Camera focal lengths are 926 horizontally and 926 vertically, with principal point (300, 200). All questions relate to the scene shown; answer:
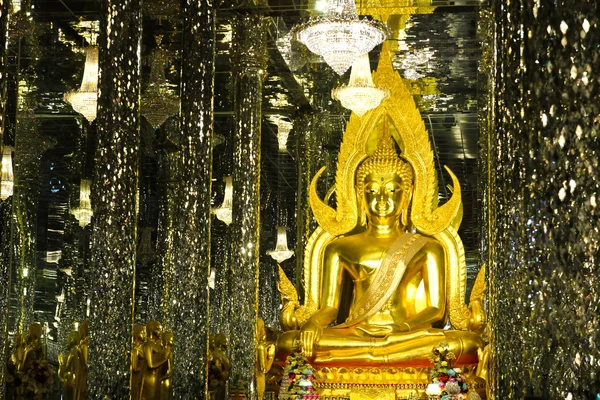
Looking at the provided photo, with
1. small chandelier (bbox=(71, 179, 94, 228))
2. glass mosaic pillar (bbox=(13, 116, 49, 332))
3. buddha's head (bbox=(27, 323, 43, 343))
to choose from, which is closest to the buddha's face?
buddha's head (bbox=(27, 323, 43, 343))

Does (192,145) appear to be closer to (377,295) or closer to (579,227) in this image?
(377,295)

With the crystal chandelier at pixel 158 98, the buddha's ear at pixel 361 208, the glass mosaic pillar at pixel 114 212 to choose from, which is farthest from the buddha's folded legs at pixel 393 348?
the crystal chandelier at pixel 158 98

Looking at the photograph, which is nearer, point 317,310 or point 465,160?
point 317,310

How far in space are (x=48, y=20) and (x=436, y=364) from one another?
5591 mm

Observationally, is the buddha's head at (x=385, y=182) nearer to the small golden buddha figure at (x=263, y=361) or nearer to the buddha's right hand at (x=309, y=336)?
the buddha's right hand at (x=309, y=336)

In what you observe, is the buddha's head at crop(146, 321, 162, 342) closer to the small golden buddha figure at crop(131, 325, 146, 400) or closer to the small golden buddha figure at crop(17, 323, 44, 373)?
the small golden buddha figure at crop(131, 325, 146, 400)

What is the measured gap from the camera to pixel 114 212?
5797mm

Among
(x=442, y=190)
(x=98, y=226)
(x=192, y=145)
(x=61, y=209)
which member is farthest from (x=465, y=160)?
(x=98, y=226)

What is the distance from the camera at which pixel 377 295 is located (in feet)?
27.7

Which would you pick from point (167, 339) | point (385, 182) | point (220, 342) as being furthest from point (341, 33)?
point (220, 342)

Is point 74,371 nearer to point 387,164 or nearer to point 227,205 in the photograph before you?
point 387,164

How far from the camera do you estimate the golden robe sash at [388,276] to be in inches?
331

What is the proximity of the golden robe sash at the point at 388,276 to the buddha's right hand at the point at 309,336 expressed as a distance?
0.62m

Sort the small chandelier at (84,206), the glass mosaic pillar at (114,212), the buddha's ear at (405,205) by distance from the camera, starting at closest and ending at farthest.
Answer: the glass mosaic pillar at (114,212) < the buddha's ear at (405,205) < the small chandelier at (84,206)
